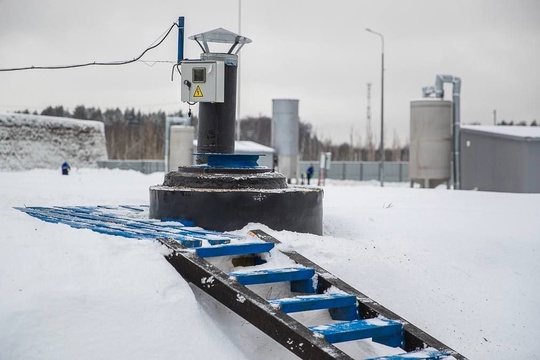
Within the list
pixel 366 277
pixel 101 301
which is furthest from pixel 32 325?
pixel 366 277

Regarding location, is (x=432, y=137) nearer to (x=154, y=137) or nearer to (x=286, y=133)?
(x=286, y=133)

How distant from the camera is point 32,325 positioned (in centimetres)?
503

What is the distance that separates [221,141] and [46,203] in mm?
3268

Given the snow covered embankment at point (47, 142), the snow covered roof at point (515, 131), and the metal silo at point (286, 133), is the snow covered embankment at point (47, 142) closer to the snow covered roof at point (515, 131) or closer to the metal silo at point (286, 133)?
the metal silo at point (286, 133)

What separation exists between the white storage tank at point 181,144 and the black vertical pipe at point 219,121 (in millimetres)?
20920

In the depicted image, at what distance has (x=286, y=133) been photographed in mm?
31078

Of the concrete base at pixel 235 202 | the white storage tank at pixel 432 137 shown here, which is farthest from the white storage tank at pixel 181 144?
the concrete base at pixel 235 202

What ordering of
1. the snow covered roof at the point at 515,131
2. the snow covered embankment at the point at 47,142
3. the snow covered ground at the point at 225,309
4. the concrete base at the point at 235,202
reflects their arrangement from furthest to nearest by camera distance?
1. the snow covered embankment at the point at 47,142
2. the snow covered roof at the point at 515,131
3. the concrete base at the point at 235,202
4. the snow covered ground at the point at 225,309

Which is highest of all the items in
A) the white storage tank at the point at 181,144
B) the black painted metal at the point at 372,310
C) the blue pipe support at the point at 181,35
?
the blue pipe support at the point at 181,35

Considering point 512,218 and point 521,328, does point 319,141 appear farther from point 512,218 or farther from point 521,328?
point 521,328

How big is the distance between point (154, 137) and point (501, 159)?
38036mm

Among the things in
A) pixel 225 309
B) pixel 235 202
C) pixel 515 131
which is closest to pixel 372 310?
pixel 225 309

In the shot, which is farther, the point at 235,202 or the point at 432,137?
the point at 432,137

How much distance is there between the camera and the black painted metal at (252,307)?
17.2 ft
